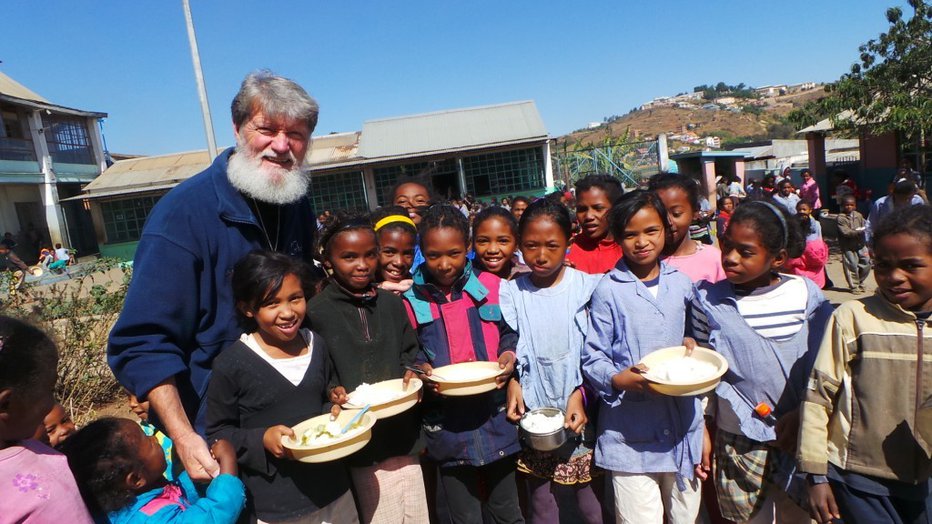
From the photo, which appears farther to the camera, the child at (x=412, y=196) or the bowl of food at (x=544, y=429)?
the child at (x=412, y=196)

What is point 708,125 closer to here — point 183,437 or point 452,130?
point 452,130

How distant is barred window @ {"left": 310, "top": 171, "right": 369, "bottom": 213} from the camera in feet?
63.6

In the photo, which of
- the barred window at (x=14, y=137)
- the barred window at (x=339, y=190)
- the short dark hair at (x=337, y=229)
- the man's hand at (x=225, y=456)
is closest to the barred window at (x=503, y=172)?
the barred window at (x=339, y=190)

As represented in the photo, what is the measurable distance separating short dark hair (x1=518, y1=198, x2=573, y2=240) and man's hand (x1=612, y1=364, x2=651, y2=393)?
74cm

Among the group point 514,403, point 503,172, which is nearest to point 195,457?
point 514,403

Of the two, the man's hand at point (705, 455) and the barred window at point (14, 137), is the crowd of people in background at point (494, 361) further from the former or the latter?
the barred window at point (14, 137)

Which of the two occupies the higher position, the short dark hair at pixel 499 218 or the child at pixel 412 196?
the child at pixel 412 196

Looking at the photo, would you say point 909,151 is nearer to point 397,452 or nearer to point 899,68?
point 899,68

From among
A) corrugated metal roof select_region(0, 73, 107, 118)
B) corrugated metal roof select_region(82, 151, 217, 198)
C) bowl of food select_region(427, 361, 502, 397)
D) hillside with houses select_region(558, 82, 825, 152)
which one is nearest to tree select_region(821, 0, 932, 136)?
bowl of food select_region(427, 361, 502, 397)

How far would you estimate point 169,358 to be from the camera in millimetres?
1920

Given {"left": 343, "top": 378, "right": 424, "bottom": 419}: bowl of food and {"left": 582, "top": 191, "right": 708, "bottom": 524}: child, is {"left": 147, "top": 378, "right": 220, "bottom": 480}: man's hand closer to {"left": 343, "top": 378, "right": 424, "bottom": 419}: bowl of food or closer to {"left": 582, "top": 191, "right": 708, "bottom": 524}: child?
{"left": 343, "top": 378, "right": 424, "bottom": 419}: bowl of food

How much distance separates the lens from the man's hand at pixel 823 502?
1.96m

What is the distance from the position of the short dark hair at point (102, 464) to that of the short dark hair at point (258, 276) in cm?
62

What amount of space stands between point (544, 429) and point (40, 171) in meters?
26.2
